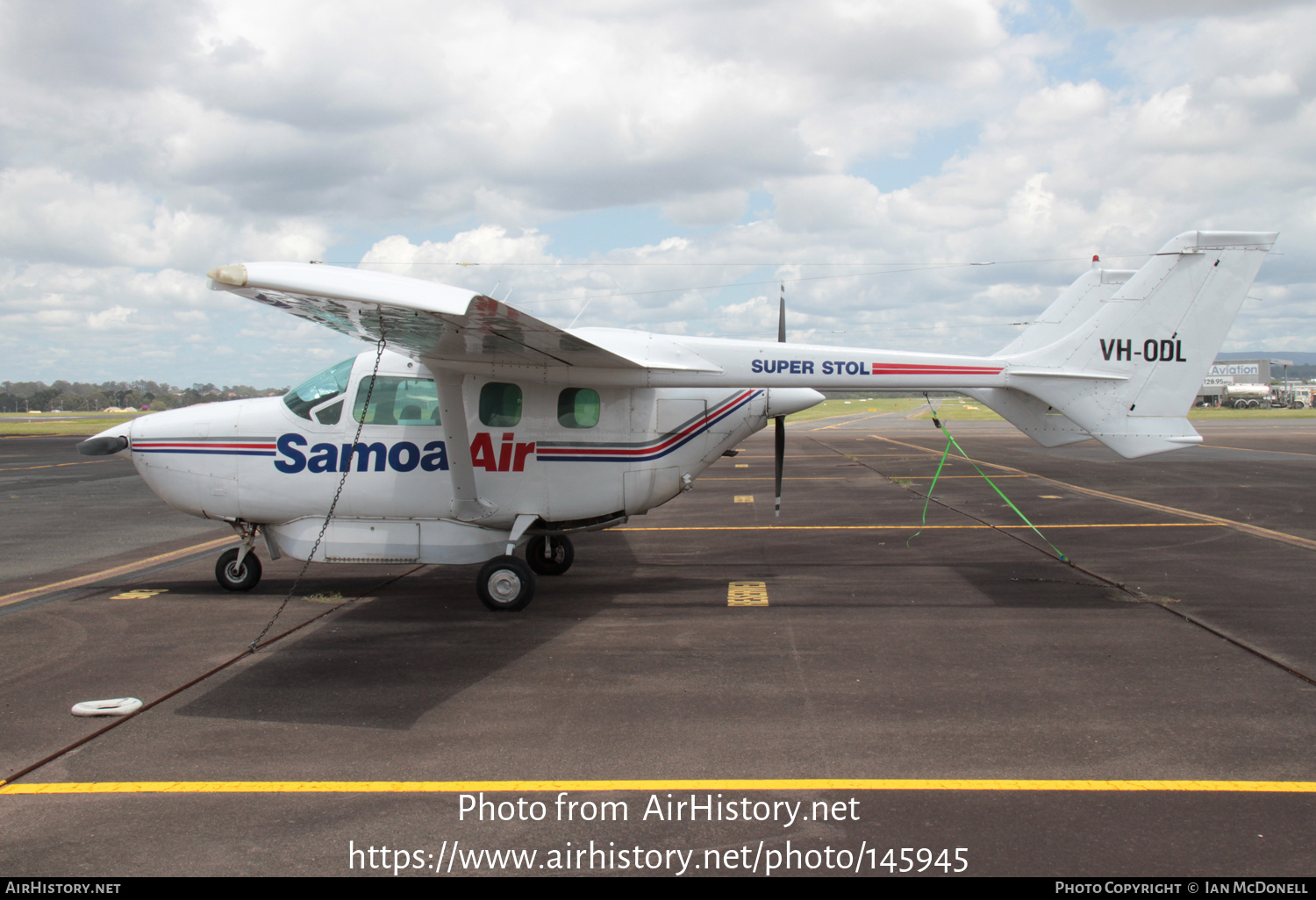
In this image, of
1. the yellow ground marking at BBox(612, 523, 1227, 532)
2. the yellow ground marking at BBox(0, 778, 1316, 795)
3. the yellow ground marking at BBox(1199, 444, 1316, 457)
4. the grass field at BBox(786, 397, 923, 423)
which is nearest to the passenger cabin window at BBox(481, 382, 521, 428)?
the yellow ground marking at BBox(0, 778, 1316, 795)

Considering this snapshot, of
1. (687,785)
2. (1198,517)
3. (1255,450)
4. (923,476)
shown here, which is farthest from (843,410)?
(687,785)

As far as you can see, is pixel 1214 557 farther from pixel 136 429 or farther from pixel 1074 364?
pixel 136 429

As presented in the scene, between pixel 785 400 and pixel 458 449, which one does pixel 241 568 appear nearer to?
pixel 458 449

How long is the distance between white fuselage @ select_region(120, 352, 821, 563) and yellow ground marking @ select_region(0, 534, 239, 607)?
2037mm

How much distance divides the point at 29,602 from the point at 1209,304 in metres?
13.7

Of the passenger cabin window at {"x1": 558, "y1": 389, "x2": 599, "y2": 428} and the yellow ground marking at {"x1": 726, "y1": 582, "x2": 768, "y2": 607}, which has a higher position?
the passenger cabin window at {"x1": 558, "y1": 389, "x2": 599, "y2": 428}

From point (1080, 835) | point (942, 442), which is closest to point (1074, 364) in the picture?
point (1080, 835)

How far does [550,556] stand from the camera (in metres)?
10.4

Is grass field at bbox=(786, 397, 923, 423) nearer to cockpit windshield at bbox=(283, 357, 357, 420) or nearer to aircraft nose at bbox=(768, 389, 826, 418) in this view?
aircraft nose at bbox=(768, 389, 826, 418)

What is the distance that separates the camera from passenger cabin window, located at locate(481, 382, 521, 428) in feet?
29.3

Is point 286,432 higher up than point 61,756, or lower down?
higher up

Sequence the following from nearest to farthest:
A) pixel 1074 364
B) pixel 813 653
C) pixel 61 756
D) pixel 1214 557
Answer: pixel 61 756
pixel 813 653
pixel 1074 364
pixel 1214 557

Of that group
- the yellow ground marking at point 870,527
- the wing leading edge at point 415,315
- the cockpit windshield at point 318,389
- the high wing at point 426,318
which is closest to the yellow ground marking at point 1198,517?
the yellow ground marking at point 870,527

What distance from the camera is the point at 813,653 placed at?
6.92 metres
